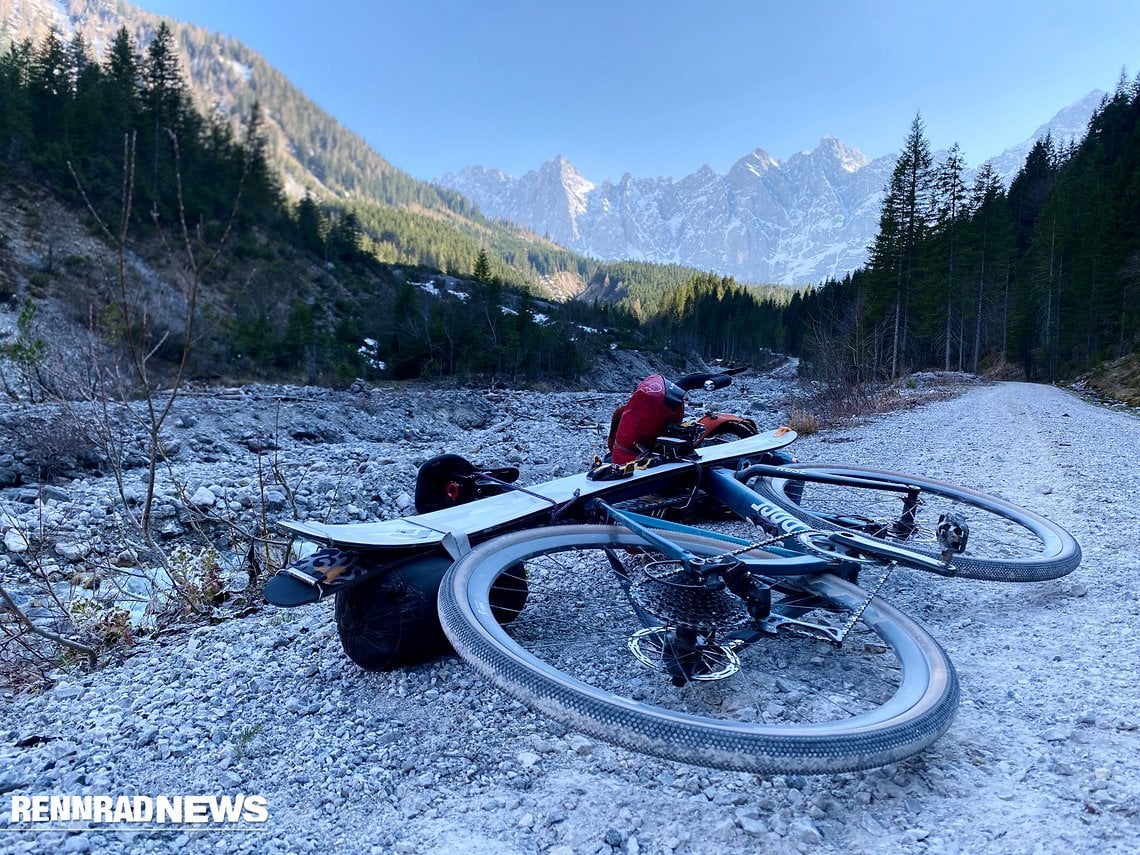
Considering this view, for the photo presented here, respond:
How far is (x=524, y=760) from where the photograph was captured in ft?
7.32

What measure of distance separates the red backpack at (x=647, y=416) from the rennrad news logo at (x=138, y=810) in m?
2.98

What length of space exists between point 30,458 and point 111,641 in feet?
26.0

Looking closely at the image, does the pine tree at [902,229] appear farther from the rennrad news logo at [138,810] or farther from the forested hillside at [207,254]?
the rennrad news logo at [138,810]

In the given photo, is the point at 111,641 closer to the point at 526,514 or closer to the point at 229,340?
the point at 526,514

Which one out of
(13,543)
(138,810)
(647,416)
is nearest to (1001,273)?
(647,416)

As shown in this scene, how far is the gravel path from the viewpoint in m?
1.85

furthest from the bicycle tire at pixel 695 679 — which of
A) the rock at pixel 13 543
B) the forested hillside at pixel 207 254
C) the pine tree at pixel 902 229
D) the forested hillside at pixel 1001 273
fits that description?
the pine tree at pixel 902 229

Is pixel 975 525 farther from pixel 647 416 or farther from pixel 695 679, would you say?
pixel 695 679

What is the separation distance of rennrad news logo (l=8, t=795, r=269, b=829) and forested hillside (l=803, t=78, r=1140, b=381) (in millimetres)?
Result: 27992

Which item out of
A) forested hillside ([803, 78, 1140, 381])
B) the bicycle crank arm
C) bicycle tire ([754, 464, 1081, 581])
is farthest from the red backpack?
forested hillside ([803, 78, 1140, 381])

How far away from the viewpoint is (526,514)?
3.38 meters

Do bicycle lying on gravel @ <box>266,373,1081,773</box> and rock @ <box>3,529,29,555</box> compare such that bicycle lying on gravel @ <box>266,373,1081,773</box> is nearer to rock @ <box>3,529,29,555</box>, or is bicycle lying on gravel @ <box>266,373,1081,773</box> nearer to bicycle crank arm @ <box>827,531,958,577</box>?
bicycle crank arm @ <box>827,531,958,577</box>

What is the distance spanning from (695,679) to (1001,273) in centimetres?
4709

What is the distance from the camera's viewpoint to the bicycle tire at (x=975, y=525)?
10.9ft
